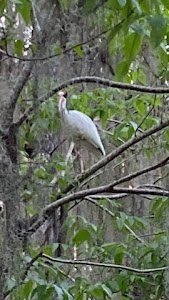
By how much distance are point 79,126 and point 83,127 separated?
3 cm

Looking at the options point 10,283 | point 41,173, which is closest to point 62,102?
point 41,173

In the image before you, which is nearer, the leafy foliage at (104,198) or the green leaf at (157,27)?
the green leaf at (157,27)

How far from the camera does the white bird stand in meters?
3.00

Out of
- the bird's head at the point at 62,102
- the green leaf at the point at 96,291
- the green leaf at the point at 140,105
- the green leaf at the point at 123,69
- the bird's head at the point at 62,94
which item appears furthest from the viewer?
the bird's head at the point at 62,102

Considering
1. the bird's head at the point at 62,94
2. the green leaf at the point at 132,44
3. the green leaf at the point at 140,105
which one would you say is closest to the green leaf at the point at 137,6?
the green leaf at the point at 132,44

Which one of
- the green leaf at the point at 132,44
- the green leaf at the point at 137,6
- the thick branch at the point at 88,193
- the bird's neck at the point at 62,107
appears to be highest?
the green leaf at the point at 137,6

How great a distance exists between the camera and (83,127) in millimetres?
3207

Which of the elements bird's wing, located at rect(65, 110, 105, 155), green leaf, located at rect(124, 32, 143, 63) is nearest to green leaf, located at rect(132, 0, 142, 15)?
green leaf, located at rect(124, 32, 143, 63)

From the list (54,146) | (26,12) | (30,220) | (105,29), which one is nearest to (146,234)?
(54,146)

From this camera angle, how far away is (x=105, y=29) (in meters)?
1.91

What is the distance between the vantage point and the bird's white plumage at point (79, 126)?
3004 mm

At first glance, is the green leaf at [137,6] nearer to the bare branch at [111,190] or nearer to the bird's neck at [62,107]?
the bare branch at [111,190]

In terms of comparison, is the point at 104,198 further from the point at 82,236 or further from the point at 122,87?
the point at 122,87

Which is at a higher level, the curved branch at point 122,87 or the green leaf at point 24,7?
the green leaf at point 24,7
